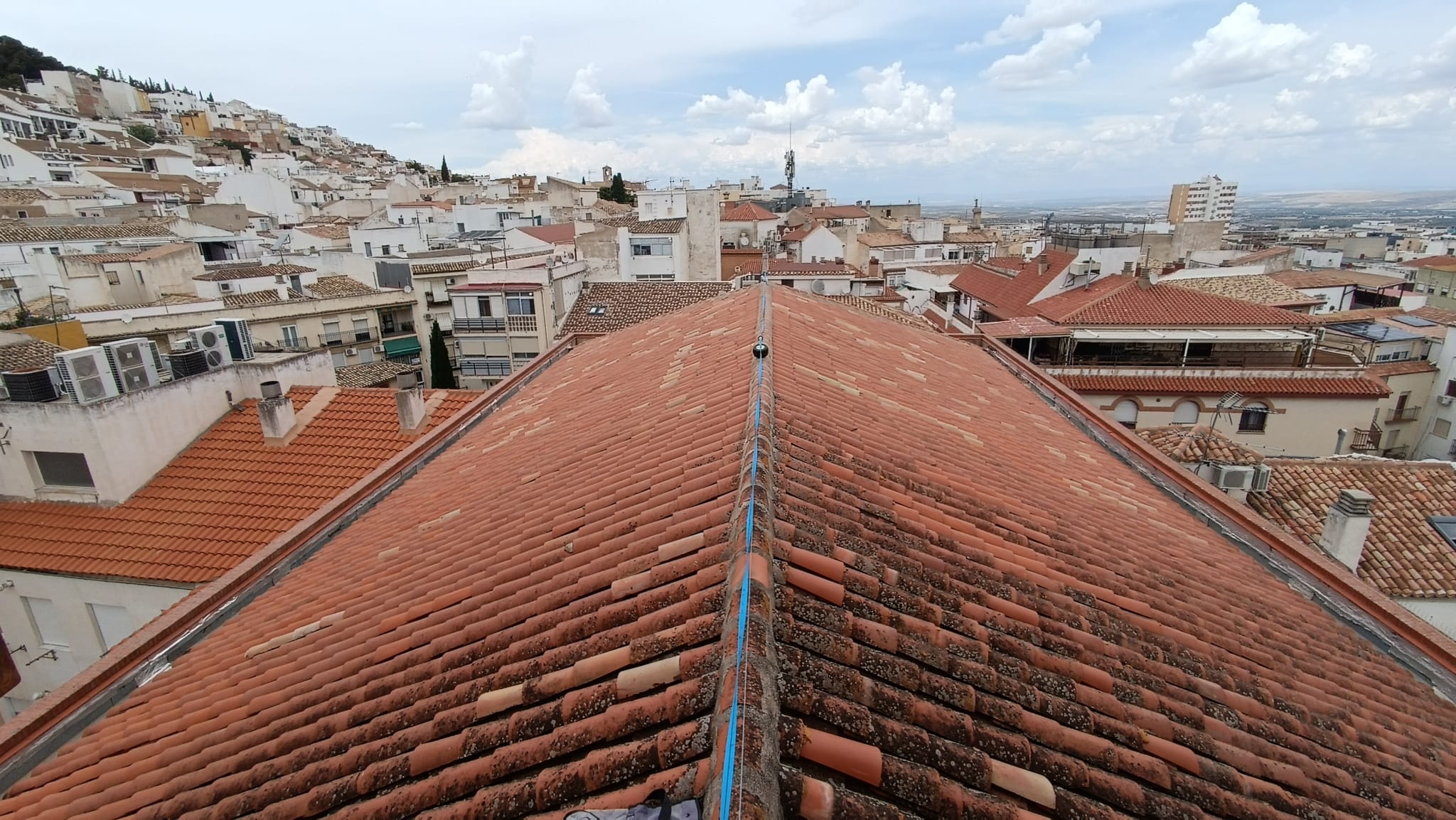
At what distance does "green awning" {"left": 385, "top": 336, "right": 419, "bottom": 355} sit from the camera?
105 feet

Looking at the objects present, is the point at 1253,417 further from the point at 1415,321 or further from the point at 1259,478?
the point at 1415,321

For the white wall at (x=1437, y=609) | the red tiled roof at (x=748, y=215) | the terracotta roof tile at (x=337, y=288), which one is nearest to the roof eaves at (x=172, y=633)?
the white wall at (x=1437, y=609)

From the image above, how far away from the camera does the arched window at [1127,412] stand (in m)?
21.5

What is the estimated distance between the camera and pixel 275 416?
1186cm

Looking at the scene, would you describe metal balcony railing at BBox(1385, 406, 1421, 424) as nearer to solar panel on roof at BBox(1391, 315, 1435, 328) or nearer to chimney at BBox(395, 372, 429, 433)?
solar panel on roof at BBox(1391, 315, 1435, 328)

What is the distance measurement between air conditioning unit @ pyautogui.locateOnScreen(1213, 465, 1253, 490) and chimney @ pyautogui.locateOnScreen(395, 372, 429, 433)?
50.2 feet

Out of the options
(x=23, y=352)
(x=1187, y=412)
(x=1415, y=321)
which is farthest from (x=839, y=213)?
(x=23, y=352)

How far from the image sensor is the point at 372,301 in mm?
30938

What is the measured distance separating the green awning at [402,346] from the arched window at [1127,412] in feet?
98.5

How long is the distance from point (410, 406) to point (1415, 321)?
41836 millimetres

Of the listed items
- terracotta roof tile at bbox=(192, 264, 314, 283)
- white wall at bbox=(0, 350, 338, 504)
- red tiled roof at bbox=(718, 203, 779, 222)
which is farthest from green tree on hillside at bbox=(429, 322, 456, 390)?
A: red tiled roof at bbox=(718, 203, 779, 222)

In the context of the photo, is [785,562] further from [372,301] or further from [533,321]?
[372,301]

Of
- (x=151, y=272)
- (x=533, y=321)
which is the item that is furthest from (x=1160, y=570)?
(x=151, y=272)

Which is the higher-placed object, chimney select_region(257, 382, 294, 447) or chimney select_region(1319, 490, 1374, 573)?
chimney select_region(257, 382, 294, 447)
